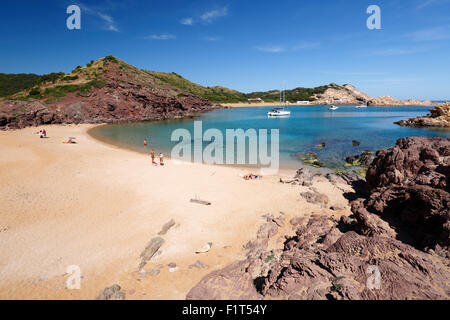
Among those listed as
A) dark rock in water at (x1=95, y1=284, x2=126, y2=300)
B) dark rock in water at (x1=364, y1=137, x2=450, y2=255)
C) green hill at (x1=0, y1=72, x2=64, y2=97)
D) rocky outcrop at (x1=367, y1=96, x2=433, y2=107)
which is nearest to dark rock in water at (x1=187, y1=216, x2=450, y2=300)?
dark rock in water at (x1=364, y1=137, x2=450, y2=255)

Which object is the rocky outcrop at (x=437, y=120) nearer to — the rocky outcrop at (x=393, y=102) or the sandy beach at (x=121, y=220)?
the sandy beach at (x=121, y=220)

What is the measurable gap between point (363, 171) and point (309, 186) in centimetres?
904

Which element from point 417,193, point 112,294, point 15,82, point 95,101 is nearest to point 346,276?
point 417,193

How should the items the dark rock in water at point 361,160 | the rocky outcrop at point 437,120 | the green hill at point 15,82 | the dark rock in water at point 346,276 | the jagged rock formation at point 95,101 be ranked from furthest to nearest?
the green hill at point 15,82 < the rocky outcrop at point 437,120 < the jagged rock formation at point 95,101 < the dark rock in water at point 361,160 < the dark rock in water at point 346,276

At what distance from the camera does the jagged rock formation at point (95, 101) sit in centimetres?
4941

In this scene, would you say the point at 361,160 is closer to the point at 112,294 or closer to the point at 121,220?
the point at 121,220

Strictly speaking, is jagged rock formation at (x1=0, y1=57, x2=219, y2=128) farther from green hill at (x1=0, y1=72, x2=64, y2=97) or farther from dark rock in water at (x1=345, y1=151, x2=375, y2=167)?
dark rock in water at (x1=345, y1=151, x2=375, y2=167)

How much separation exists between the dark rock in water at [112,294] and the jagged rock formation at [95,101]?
53.7 m

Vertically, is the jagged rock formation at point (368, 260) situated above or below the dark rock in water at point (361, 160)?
below

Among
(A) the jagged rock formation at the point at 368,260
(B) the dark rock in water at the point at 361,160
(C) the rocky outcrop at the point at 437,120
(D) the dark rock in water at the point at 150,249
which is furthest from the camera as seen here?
(C) the rocky outcrop at the point at 437,120

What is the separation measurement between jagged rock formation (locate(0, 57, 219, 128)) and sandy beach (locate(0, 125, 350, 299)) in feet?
126

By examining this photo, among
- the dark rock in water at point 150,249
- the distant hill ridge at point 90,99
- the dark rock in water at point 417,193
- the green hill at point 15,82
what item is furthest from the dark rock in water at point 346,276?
the green hill at point 15,82

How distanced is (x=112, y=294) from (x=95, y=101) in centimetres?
7590
